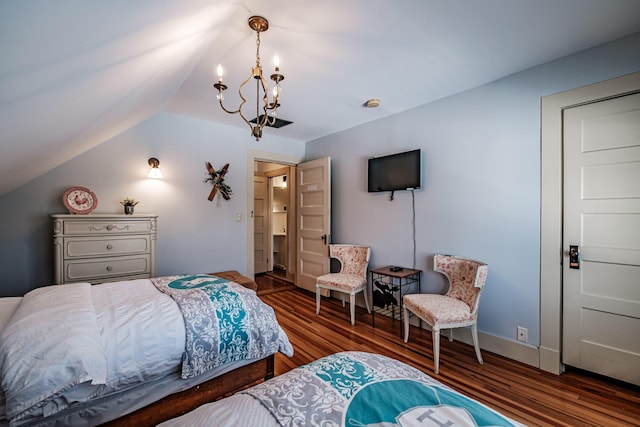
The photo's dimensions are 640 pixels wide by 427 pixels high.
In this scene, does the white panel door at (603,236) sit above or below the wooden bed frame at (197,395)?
above

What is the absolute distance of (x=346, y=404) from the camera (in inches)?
33.4

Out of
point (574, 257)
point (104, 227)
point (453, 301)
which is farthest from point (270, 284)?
point (574, 257)

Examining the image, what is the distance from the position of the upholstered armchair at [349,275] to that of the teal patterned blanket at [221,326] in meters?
1.43

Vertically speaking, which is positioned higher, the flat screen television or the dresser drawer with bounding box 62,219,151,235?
the flat screen television

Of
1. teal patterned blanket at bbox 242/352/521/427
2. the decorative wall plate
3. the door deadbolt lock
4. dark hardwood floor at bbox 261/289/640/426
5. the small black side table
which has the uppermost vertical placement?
the decorative wall plate

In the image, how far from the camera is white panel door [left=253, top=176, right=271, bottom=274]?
18.7 ft

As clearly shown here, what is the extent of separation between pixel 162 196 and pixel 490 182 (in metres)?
3.65

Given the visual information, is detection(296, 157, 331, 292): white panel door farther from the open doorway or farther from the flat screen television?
the flat screen television

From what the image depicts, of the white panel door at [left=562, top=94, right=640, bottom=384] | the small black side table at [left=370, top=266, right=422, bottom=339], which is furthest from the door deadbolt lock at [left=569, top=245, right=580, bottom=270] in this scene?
the small black side table at [left=370, top=266, right=422, bottom=339]

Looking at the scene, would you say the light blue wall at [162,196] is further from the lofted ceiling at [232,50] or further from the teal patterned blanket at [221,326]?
the teal patterned blanket at [221,326]

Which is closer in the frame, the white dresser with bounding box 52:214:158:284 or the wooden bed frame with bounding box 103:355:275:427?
the wooden bed frame with bounding box 103:355:275:427

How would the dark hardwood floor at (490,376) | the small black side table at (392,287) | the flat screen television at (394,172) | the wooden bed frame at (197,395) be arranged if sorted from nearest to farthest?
1. the wooden bed frame at (197,395)
2. the dark hardwood floor at (490,376)
3. the small black side table at (392,287)
4. the flat screen television at (394,172)

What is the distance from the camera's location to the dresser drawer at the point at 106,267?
246 cm

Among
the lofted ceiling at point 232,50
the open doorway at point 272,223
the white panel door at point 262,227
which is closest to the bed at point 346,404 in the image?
the lofted ceiling at point 232,50
